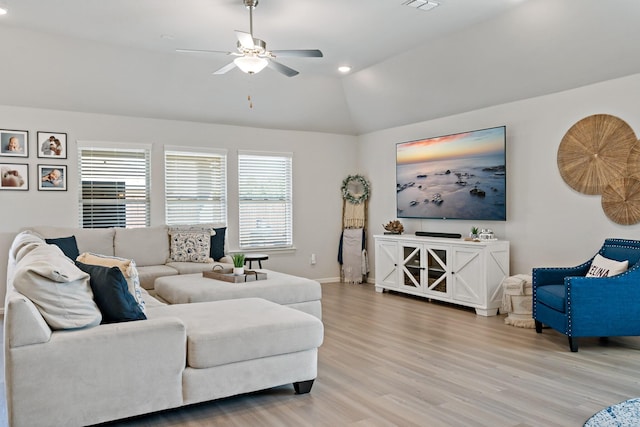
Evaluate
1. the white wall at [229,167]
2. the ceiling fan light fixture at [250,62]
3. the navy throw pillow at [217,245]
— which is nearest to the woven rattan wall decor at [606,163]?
Answer: the ceiling fan light fixture at [250,62]

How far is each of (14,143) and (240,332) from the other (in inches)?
178

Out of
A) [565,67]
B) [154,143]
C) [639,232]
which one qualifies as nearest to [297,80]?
[154,143]

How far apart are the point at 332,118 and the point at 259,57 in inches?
154

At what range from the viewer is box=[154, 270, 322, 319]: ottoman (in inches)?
180

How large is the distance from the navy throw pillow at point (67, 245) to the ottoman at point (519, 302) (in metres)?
4.66

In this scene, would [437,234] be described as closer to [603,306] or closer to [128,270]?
[603,306]

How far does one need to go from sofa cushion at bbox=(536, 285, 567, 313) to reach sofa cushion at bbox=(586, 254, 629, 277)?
31 cm

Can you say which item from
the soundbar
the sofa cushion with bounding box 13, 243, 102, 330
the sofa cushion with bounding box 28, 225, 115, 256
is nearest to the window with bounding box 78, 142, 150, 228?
the sofa cushion with bounding box 28, 225, 115, 256

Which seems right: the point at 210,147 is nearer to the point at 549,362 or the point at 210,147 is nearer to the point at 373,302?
the point at 373,302

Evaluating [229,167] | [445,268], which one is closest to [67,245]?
[229,167]

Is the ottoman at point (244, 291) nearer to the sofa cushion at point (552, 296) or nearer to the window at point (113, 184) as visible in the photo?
the window at point (113, 184)

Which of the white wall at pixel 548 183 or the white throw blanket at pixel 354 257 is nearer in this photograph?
the white wall at pixel 548 183

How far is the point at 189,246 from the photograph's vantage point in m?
6.52

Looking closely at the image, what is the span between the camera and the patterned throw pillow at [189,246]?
6.47m
